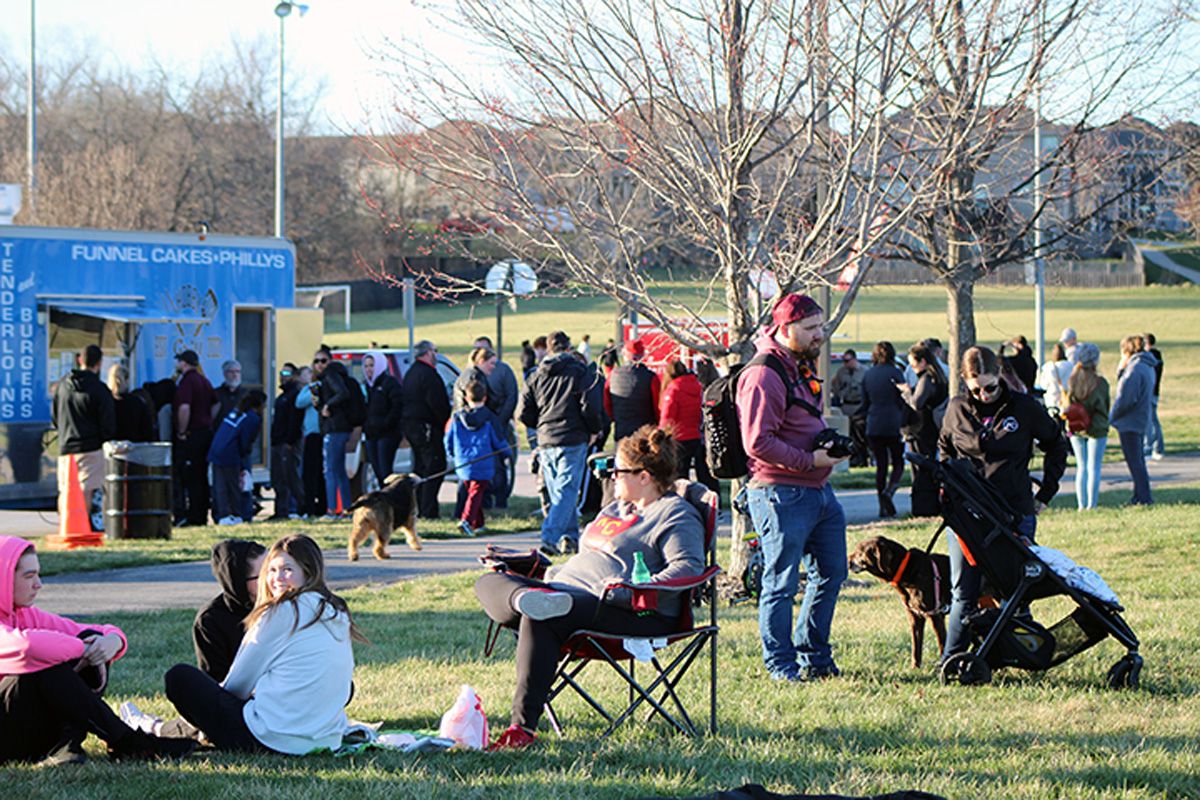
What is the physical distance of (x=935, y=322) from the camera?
169 feet

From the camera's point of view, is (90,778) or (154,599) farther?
(154,599)

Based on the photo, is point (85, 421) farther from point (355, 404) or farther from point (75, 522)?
point (355, 404)

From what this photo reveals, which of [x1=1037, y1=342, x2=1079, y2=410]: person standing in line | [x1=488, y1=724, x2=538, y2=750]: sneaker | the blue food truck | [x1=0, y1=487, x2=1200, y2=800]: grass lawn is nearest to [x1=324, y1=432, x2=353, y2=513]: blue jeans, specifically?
the blue food truck

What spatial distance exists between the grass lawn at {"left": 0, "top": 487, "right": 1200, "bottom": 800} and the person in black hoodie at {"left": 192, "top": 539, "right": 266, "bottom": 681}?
27.1 inches

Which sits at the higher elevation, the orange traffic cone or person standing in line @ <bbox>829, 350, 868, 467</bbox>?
person standing in line @ <bbox>829, 350, 868, 467</bbox>

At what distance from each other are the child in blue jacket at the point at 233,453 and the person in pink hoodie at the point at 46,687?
974 cm

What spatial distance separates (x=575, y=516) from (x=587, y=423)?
0.84 m

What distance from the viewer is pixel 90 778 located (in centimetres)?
554

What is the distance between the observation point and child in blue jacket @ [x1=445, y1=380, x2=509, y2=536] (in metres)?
14.4

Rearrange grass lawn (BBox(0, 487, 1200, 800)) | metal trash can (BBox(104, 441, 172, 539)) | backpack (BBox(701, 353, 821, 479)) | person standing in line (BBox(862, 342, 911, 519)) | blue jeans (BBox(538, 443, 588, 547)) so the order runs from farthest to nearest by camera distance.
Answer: person standing in line (BBox(862, 342, 911, 519)), metal trash can (BBox(104, 441, 172, 539)), blue jeans (BBox(538, 443, 588, 547)), backpack (BBox(701, 353, 821, 479)), grass lawn (BBox(0, 487, 1200, 800))

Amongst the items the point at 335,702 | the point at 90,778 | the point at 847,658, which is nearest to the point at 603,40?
the point at 847,658

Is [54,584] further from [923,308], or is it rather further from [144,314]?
[923,308]

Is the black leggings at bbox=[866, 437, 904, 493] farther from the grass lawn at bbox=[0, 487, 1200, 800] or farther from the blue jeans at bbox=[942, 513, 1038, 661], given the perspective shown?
the blue jeans at bbox=[942, 513, 1038, 661]

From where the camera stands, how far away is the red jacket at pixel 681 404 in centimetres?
1367
